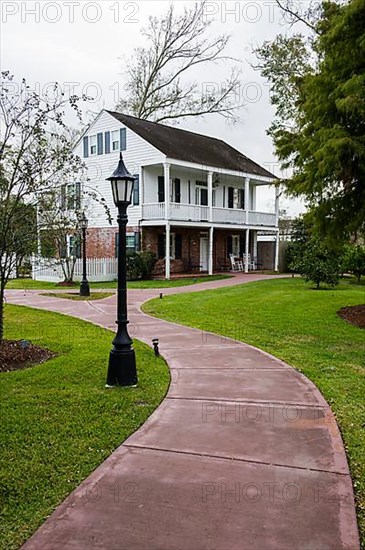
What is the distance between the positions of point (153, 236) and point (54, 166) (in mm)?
16994

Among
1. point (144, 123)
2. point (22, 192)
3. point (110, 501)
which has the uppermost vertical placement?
point (144, 123)

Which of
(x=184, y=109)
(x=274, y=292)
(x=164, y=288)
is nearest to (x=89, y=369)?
(x=274, y=292)

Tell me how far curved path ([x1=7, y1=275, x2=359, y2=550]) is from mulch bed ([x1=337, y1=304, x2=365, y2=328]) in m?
5.48

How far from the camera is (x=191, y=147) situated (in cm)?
2655

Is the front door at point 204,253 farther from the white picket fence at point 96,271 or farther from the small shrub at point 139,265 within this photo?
the white picket fence at point 96,271

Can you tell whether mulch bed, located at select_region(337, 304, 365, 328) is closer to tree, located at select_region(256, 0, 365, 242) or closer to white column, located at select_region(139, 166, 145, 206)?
tree, located at select_region(256, 0, 365, 242)

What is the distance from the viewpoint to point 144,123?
26578 millimetres

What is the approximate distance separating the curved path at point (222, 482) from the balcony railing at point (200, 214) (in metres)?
17.6

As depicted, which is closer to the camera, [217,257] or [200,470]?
[200,470]

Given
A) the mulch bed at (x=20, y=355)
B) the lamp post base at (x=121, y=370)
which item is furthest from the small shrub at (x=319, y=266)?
the lamp post base at (x=121, y=370)

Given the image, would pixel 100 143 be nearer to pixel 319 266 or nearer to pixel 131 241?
pixel 131 241

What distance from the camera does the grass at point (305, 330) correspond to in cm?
484

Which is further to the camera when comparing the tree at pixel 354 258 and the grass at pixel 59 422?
the tree at pixel 354 258

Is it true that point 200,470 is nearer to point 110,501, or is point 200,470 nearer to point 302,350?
point 110,501
